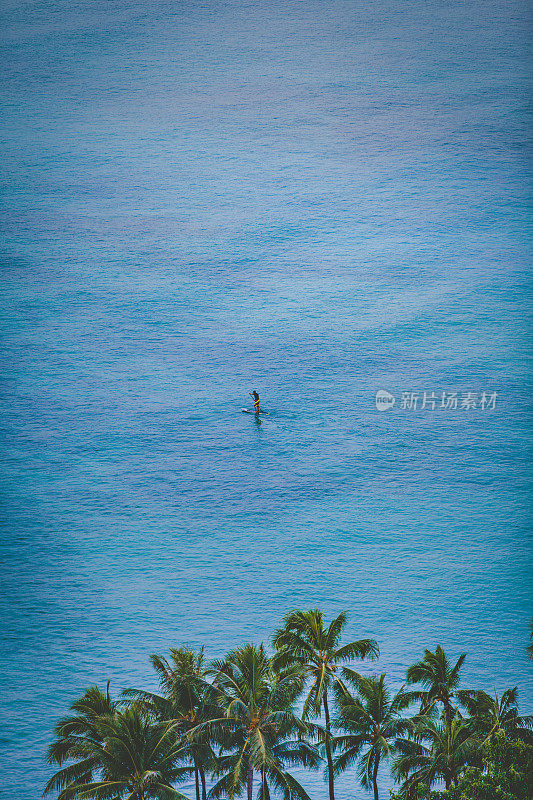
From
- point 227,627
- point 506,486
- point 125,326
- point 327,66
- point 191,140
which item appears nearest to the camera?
point 227,627

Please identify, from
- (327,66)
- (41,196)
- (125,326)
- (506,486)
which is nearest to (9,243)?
(41,196)

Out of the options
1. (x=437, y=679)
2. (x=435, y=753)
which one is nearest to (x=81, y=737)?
(x=435, y=753)

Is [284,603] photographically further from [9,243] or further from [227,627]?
[9,243]

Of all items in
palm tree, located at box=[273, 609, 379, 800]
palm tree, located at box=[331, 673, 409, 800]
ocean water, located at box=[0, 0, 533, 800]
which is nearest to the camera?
palm tree, located at box=[331, 673, 409, 800]

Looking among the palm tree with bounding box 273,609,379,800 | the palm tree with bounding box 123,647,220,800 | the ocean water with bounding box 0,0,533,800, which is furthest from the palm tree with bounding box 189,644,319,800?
the ocean water with bounding box 0,0,533,800

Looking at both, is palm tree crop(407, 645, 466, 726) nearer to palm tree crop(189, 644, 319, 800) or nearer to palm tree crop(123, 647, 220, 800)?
palm tree crop(189, 644, 319, 800)
